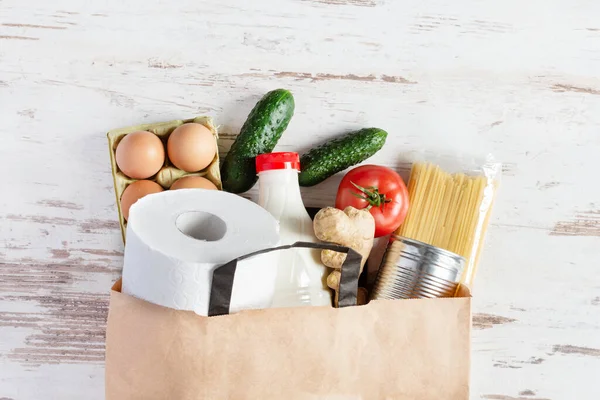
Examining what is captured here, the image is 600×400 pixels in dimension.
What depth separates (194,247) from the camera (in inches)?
26.0

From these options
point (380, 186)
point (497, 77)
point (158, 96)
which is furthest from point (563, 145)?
point (158, 96)

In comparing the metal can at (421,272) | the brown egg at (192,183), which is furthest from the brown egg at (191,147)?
the metal can at (421,272)

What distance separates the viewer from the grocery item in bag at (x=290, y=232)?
2.60 ft

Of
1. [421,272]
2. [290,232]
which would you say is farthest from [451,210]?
[290,232]

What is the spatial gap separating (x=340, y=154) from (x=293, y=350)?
0.31 metres

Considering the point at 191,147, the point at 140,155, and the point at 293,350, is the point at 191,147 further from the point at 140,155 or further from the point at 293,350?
the point at 293,350

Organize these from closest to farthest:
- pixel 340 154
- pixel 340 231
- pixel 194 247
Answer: pixel 194 247
pixel 340 231
pixel 340 154

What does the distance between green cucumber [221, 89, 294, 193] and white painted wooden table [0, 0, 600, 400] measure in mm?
57

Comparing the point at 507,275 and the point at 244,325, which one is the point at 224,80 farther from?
the point at 507,275

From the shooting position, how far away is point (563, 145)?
3.12ft

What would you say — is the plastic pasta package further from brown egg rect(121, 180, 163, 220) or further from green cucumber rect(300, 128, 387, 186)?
brown egg rect(121, 180, 163, 220)

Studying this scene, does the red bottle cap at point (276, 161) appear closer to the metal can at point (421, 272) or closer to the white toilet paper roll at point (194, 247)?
the white toilet paper roll at point (194, 247)

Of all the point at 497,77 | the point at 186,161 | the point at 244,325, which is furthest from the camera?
the point at 497,77

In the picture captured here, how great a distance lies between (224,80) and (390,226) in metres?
0.35
